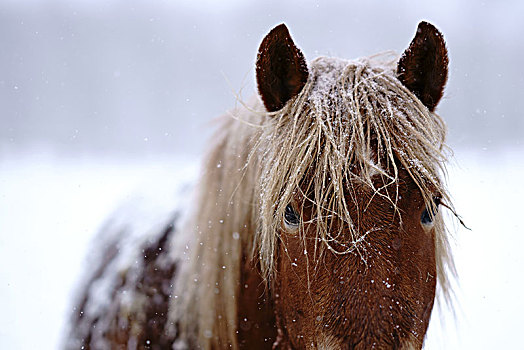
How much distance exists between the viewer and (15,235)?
6605 mm

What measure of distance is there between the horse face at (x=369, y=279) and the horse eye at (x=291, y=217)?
1 cm

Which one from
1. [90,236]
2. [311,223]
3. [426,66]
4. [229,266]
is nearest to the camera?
[311,223]

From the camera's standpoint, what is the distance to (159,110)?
20.5 metres

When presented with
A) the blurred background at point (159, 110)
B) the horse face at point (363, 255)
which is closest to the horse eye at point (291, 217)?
the horse face at point (363, 255)

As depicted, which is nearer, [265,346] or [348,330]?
[348,330]

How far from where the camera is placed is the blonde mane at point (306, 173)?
118 centimetres

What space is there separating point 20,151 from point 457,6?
17.8 metres

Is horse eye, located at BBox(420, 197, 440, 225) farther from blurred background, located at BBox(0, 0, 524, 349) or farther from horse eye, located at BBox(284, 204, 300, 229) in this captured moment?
blurred background, located at BBox(0, 0, 524, 349)

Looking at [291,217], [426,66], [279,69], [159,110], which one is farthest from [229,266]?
[159,110]

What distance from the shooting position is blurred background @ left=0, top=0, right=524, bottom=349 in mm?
5000

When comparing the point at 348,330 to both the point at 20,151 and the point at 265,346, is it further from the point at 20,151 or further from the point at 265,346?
the point at 20,151

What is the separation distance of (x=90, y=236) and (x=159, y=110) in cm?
1807

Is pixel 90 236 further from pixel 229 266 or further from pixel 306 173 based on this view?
pixel 306 173

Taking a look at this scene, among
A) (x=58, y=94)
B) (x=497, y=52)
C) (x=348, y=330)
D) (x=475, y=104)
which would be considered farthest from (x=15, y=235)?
(x=58, y=94)
